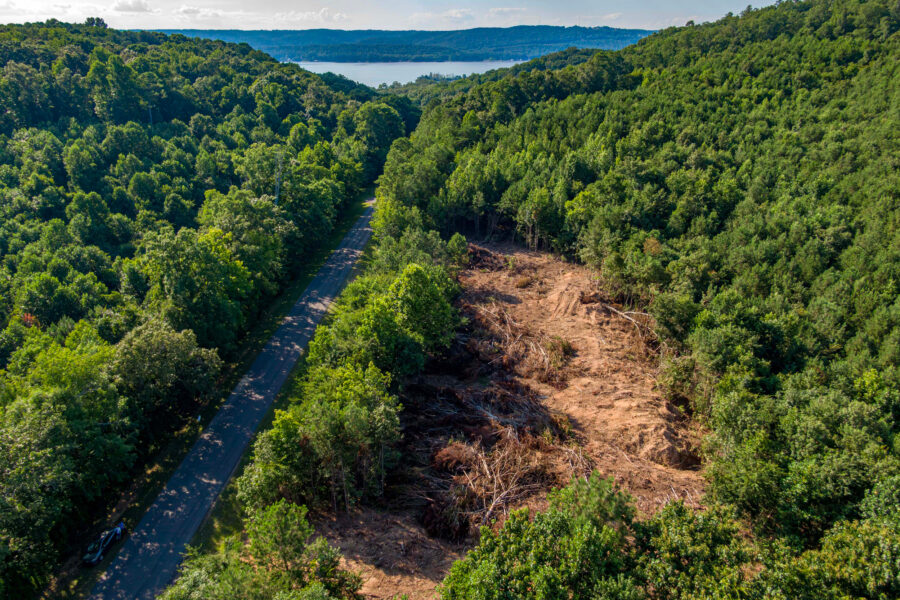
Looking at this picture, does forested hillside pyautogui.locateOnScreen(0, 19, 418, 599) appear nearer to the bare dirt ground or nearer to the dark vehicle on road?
the dark vehicle on road

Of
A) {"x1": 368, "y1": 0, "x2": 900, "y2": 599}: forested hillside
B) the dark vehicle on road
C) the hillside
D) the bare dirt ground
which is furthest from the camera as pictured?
the dark vehicle on road

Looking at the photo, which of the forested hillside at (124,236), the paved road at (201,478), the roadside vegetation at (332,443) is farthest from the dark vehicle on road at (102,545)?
the roadside vegetation at (332,443)

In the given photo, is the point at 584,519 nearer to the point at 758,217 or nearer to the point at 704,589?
the point at 704,589

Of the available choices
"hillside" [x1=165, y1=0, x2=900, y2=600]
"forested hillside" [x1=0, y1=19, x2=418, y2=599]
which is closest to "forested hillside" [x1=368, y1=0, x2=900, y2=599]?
"hillside" [x1=165, y1=0, x2=900, y2=600]

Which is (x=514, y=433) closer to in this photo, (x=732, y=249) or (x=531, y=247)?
(x=732, y=249)

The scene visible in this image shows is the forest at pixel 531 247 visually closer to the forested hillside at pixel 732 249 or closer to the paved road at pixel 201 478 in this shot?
the forested hillside at pixel 732 249

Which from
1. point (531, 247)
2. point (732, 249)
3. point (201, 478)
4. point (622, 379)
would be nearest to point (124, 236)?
point (201, 478)
